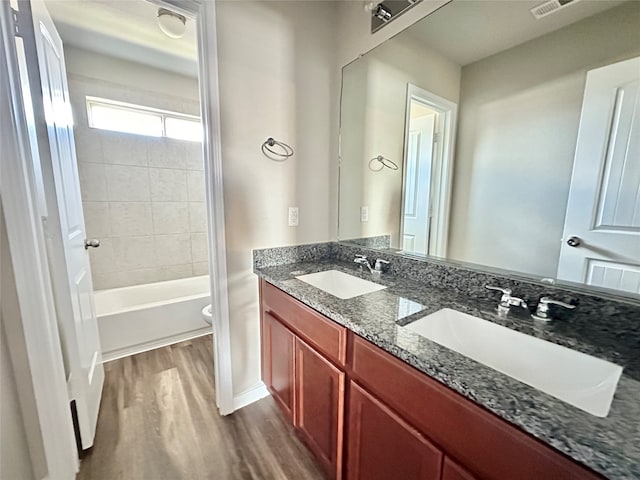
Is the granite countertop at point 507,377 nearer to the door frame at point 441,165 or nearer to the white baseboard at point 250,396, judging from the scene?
the door frame at point 441,165

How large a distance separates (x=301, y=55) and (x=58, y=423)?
7.32ft

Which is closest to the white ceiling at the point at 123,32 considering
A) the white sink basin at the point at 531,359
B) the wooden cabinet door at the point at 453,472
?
the white sink basin at the point at 531,359

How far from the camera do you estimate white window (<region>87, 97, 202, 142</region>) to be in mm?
2482

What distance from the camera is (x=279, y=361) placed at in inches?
57.4

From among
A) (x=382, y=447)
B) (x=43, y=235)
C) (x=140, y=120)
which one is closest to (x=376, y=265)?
(x=382, y=447)

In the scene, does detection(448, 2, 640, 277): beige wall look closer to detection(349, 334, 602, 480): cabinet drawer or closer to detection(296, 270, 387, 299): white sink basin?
detection(296, 270, 387, 299): white sink basin

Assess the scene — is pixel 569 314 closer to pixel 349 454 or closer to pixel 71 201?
pixel 349 454

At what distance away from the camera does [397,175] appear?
168 centimetres

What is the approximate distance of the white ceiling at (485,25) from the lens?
98 cm

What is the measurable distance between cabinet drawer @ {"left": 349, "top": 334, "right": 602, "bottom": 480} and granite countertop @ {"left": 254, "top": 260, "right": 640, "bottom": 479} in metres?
0.03

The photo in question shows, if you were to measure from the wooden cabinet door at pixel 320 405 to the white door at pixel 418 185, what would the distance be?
2.64 ft

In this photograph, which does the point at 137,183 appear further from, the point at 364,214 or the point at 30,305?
the point at 364,214

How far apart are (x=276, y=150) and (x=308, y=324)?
40.1 inches

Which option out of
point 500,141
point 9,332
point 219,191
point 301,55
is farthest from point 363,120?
point 9,332
